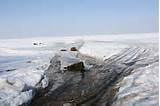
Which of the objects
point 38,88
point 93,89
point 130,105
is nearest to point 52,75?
point 38,88

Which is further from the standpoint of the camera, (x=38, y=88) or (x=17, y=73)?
(x=17, y=73)

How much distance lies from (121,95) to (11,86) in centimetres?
522

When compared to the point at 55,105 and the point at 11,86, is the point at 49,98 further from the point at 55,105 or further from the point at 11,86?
the point at 11,86

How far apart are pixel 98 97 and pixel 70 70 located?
7.25 m

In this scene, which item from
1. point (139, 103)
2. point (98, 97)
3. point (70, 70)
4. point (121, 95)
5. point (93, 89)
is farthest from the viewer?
point (70, 70)

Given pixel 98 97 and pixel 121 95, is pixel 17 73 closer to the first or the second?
pixel 98 97

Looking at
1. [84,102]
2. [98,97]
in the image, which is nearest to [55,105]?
[84,102]

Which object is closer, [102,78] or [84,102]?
[84,102]

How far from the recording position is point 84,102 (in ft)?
32.4

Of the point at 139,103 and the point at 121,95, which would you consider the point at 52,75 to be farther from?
the point at 139,103

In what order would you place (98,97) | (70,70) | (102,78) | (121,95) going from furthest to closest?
(70,70) < (102,78) < (98,97) < (121,95)

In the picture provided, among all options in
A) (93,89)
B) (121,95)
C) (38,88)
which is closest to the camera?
(121,95)

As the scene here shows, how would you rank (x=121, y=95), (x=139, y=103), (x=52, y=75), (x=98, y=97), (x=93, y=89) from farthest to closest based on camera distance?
(x=52, y=75) < (x=93, y=89) < (x=98, y=97) < (x=121, y=95) < (x=139, y=103)

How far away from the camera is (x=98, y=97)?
414 inches
